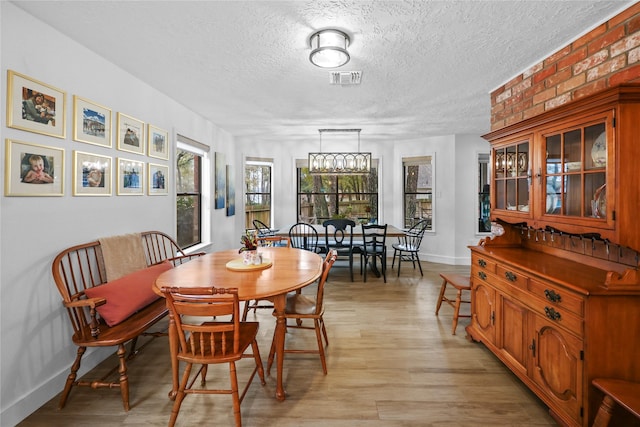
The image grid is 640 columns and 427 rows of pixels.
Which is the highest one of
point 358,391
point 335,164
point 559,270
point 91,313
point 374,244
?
point 335,164

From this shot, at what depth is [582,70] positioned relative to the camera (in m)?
2.10

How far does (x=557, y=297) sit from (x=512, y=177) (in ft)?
3.64

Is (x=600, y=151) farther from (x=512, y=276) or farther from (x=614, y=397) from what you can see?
(x=614, y=397)

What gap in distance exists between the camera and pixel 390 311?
3.52 m

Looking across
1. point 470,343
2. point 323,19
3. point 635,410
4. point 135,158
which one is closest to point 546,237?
point 470,343

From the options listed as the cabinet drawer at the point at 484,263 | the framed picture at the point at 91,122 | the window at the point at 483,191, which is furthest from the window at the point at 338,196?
the framed picture at the point at 91,122

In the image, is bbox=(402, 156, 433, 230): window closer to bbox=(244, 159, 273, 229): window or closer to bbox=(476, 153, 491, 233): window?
bbox=(476, 153, 491, 233): window

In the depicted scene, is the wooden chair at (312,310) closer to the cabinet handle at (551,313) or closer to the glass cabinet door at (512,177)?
the cabinet handle at (551,313)

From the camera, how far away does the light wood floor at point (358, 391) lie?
1.85 meters

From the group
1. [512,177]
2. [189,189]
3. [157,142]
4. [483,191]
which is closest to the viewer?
[512,177]

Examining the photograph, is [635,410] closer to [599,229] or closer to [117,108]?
[599,229]

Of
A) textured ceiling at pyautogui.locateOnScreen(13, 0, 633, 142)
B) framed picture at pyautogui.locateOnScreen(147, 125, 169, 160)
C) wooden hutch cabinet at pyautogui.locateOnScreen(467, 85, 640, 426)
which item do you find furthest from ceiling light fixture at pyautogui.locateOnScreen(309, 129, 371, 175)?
wooden hutch cabinet at pyautogui.locateOnScreen(467, 85, 640, 426)

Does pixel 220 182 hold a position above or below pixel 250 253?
above

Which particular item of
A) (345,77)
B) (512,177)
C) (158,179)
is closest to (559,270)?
(512,177)
